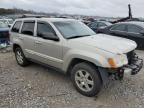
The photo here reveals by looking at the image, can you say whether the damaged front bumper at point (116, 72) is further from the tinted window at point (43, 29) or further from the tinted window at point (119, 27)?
the tinted window at point (119, 27)

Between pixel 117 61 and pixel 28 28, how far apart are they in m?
3.25

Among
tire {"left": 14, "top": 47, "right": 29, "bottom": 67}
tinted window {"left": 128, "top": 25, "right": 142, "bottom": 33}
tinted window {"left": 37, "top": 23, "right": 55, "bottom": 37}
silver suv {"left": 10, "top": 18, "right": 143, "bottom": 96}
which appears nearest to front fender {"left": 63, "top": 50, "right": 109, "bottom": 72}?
silver suv {"left": 10, "top": 18, "right": 143, "bottom": 96}

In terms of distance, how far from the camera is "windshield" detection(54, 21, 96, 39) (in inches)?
191

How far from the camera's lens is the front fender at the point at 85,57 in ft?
12.6

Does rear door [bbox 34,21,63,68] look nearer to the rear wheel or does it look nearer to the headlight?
the rear wheel

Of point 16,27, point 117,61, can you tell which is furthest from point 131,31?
point 117,61

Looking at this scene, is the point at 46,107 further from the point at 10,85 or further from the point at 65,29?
the point at 65,29

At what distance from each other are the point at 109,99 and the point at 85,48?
49.1 inches

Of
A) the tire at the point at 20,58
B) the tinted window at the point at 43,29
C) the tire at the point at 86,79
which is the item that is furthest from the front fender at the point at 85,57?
the tire at the point at 20,58

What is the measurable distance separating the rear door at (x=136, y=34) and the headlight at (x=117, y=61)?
550 cm

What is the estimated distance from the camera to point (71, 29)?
514cm

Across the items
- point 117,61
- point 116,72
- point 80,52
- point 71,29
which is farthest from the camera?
point 71,29

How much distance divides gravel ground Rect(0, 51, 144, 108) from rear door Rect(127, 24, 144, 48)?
3525 mm

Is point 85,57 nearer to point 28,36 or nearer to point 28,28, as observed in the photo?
point 28,36
